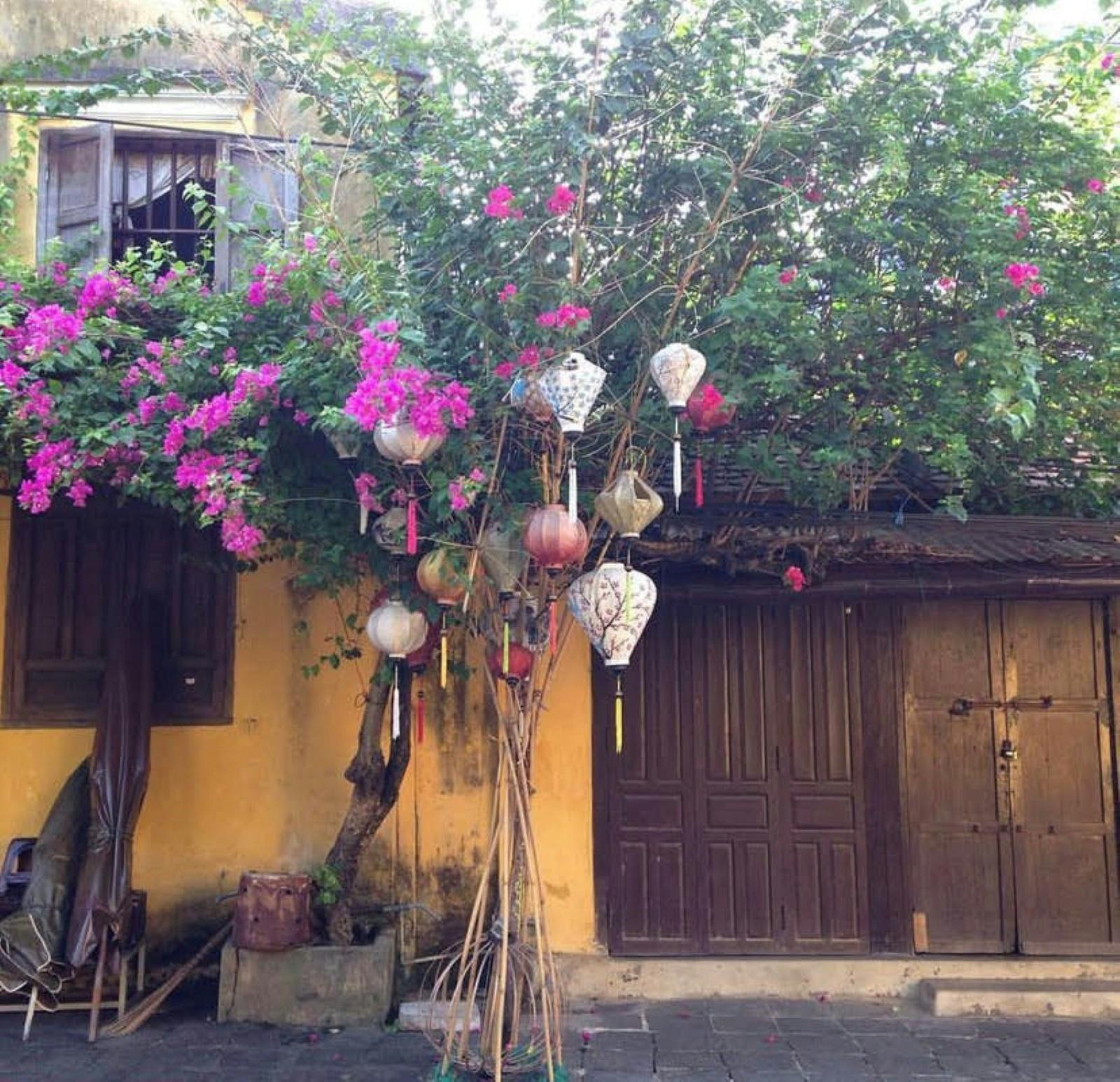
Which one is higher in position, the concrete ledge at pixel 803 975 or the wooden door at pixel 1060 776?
the wooden door at pixel 1060 776

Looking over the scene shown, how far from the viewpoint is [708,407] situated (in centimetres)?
481

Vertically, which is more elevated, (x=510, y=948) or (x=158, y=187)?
(x=158, y=187)

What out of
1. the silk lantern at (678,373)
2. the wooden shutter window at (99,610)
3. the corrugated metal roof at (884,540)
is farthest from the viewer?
the wooden shutter window at (99,610)

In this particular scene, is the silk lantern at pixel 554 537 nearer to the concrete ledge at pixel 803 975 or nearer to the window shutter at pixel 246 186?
the concrete ledge at pixel 803 975

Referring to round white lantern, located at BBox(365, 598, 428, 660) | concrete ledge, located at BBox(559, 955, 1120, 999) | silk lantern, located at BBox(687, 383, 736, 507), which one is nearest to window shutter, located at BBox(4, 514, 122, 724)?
round white lantern, located at BBox(365, 598, 428, 660)

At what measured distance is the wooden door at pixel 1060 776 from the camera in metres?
6.75

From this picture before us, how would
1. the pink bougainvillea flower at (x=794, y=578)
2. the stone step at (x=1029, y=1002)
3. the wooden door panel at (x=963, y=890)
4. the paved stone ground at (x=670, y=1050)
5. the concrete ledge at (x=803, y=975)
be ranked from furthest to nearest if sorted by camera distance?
the wooden door panel at (x=963, y=890) < the concrete ledge at (x=803, y=975) < the stone step at (x=1029, y=1002) < the pink bougainvillea flower at (x=794, y=578) < the paved stone ground at (x=670, y=1050)

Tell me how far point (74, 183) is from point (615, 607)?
5236 millimetres

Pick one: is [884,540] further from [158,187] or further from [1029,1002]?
[158,187]

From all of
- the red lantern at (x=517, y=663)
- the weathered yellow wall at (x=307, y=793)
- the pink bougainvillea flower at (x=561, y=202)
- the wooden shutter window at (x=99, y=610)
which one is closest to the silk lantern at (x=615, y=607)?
the red lantern at (x=517, y=663)

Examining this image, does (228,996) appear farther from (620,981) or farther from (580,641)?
(580,641)

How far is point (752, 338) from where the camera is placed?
4.87m

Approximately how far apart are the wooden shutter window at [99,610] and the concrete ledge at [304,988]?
5.30 feet

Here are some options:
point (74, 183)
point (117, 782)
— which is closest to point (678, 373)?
point (117, 782)
